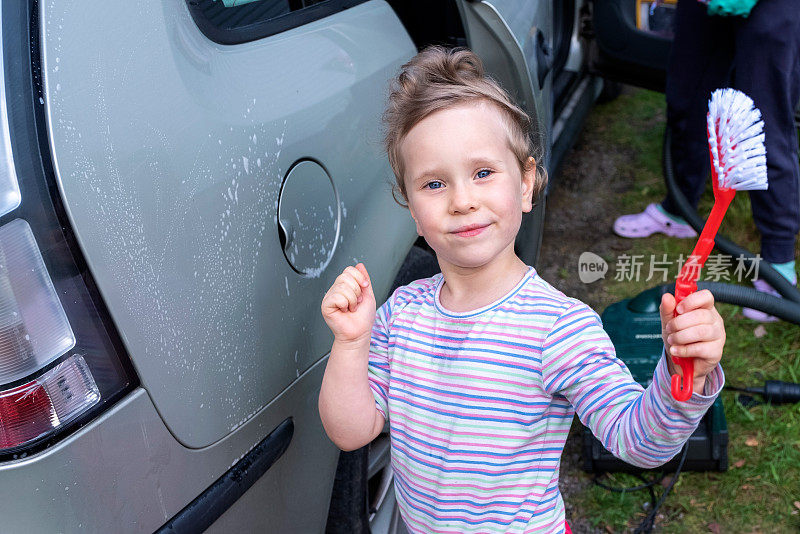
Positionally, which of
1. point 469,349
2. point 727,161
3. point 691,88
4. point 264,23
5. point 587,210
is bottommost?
point 587,210

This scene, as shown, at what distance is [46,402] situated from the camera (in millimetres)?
938

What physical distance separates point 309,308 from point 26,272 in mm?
537

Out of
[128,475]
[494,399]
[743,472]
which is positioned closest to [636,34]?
[743,472]

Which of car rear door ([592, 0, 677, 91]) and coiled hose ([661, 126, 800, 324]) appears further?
car rear door ([592, 0, 677, 91])

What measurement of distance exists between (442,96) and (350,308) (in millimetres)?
387

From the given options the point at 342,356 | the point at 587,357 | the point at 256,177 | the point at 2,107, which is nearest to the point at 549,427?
A: the point at 587,357

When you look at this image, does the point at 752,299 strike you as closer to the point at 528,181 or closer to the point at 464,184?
the point at 528,181

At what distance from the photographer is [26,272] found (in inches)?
35.6

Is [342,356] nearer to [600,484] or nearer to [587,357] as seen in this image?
[587,357]

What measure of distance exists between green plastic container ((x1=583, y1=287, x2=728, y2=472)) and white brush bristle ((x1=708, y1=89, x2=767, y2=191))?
1222 mm

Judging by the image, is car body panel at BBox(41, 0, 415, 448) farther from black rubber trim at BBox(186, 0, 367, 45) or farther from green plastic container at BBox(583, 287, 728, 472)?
green plastic container at BBox(583, 287, 728, 472)

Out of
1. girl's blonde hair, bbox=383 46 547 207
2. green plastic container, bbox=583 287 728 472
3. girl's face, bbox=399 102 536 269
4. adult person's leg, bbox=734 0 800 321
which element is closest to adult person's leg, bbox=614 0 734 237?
adult person's leg, bbox=734 0 800 321

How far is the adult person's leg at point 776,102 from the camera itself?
105 inches

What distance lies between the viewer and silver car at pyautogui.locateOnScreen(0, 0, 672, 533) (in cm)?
92
